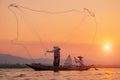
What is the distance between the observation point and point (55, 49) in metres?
144

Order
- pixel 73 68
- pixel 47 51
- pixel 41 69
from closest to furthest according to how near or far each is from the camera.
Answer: pixel 47 51 < pixel 41 69 < pixel 73 68

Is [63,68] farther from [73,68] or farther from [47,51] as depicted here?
[47,51]

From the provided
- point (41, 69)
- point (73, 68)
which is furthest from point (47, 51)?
point (73, 68)

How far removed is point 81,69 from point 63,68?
1479cm

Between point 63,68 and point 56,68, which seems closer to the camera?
point 56,68

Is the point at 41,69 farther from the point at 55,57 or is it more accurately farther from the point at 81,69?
the point at 81,69

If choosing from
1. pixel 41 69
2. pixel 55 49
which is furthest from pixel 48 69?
pixel 55 49

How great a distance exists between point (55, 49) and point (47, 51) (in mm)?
4822

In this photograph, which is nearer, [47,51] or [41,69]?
[47,51]

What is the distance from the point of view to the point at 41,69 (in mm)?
152750

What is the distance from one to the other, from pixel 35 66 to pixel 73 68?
24360 mm

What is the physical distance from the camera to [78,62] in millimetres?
170875

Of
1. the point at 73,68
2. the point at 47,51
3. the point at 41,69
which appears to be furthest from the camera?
the point at 73,68

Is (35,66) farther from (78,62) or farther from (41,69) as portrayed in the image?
(78,62)
